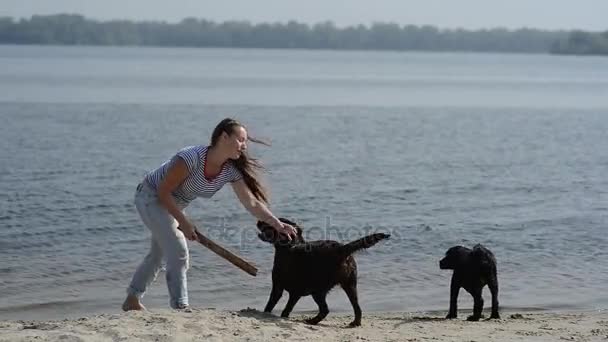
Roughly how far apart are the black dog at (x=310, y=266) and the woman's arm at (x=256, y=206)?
14 centimetres

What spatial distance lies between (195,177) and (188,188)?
14cm

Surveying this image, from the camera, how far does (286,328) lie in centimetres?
815

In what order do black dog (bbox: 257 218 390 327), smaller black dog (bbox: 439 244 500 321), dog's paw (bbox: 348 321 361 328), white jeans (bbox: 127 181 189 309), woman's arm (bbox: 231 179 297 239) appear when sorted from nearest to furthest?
1. white jeans (bbox: 127 181 189 309)
2. woman's arm (bbox: 231 179 297 239)
3. black dog (bbox: 257 218 390 327)
4. dog's paw (bbox: 348 321 361 328)
5. smaller black dog (bbox: 439 244 500 321)

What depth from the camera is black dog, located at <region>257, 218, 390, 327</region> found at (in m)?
8.63

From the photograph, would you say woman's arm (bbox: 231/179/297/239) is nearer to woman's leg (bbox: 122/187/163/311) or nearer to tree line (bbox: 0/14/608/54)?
woman's leg (bbox: 122/187/163/311)

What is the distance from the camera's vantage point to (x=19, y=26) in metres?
130

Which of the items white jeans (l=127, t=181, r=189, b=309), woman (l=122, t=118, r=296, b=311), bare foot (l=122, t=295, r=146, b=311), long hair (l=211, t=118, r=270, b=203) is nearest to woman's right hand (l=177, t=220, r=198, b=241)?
woman (l=122, t=118, r=296, b=311)

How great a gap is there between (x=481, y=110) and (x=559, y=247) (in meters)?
26.9

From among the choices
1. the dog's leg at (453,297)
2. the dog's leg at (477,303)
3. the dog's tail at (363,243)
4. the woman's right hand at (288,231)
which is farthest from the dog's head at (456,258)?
the woman's right hand at (288,231)

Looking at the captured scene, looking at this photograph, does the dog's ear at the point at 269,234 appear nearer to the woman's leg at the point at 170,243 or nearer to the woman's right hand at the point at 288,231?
the woman's right hand at the point at 288,231

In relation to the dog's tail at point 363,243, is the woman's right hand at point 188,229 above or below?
above

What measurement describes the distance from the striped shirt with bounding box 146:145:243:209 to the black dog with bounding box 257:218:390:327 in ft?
1.95

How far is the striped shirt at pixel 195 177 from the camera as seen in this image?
26.7 ft

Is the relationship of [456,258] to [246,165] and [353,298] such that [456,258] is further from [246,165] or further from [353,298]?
[246,165]
